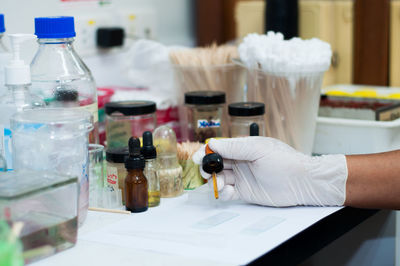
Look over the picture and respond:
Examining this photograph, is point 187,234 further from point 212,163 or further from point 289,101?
point 289,101

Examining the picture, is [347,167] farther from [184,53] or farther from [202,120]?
[184,53]

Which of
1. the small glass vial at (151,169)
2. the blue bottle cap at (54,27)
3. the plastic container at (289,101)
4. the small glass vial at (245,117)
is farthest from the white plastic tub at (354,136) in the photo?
the blue bottle cap at (54,27)

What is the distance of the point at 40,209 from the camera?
0.91m

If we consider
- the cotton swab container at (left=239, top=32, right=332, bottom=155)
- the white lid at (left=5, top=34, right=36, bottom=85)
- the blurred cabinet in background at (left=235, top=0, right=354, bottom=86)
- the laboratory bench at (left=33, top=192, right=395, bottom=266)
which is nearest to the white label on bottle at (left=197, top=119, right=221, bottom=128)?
the cotton swab container at (left=239, top=32, right=332, bottom=155)

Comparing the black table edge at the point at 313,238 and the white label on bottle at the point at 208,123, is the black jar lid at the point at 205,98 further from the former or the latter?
the black table edge at the point at 313,238

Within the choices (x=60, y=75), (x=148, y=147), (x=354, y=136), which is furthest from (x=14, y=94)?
(x=354, y=136)

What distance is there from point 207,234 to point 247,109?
0.44m

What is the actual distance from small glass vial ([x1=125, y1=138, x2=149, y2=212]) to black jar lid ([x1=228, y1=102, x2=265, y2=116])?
340 mm

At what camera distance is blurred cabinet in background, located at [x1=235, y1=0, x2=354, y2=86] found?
6.76 feet

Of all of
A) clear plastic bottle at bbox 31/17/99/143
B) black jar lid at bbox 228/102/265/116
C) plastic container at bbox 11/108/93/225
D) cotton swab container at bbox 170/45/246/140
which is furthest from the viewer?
cotton swab container at bbox 170/45/246/140

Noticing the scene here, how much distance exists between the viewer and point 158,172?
121 cm

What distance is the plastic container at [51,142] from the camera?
3.24 feet

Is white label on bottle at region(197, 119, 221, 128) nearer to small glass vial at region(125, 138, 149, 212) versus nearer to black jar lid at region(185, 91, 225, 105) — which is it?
black jar lid at region(185, 91, 225, 105)

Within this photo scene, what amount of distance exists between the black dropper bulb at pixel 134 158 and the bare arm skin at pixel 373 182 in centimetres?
41
